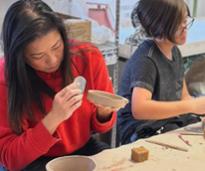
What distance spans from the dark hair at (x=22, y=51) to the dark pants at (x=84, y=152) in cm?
15

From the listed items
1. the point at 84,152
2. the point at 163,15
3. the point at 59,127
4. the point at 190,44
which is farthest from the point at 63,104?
the point at 190,44

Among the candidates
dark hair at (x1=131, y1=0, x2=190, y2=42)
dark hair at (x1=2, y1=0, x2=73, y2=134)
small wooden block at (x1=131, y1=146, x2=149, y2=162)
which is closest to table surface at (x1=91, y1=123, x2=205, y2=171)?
small wooden block at (x1=131, y1=146, x2=149, y2=162)

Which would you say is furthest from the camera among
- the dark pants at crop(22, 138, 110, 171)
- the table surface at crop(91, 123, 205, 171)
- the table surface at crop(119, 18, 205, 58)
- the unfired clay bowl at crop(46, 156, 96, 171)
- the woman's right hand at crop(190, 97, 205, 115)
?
the table surface at crop(119, 18, 205, 58)

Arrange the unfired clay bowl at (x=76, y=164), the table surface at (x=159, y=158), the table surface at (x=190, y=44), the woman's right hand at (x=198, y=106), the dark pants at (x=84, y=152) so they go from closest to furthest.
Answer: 1. the unfired clay bowl at (x=76, y=164)
2. the table surface at (x=159, y=158)
3. the dark pants at (x=84, y=152)
4. the woman's right hand at (x=198, y=106)
5. the table surface at (x=190, y=44)

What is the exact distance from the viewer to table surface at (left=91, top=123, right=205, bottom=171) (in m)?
1.12

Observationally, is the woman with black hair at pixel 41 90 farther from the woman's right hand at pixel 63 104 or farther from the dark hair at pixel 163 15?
the dark hair at pixel 163 15

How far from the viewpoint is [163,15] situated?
1568 mm

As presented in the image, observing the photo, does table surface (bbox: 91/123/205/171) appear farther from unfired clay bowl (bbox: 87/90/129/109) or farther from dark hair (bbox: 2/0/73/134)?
dark hair (bbox: 2/0/73/134)

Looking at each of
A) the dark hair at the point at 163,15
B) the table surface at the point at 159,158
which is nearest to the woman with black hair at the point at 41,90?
A: the table surface at the point at 159,158

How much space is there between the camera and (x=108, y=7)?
7.71 ft

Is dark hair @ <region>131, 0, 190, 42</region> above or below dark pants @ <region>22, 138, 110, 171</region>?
above

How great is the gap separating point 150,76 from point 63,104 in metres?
0.52

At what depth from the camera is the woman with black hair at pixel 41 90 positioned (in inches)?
46.4

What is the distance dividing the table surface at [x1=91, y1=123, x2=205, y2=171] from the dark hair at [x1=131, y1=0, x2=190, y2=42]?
1.58 feet
